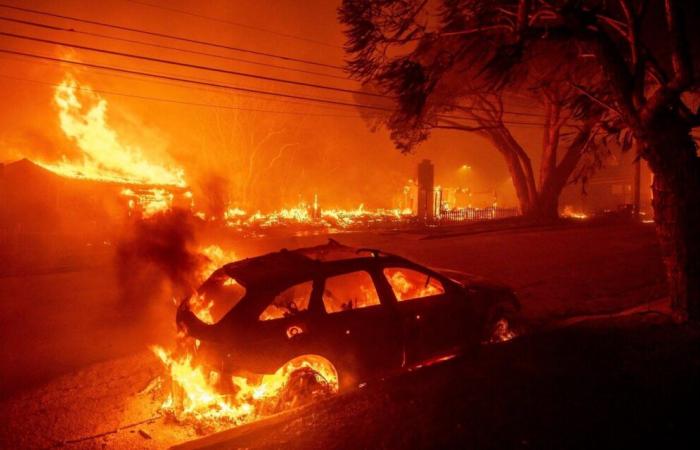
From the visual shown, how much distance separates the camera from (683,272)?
6.07 metres

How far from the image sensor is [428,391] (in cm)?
418

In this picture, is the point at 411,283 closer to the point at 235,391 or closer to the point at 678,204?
the point at 235,391

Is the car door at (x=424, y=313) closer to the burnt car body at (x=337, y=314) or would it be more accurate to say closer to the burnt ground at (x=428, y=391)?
the burnt car body at (x=337, y=314)

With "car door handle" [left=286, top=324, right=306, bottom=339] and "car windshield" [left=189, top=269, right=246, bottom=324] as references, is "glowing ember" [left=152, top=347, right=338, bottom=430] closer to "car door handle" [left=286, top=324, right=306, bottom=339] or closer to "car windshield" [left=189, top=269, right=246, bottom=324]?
"car door handle" [left=286, top=324, right=306, bottom=339]

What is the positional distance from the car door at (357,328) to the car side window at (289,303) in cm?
18

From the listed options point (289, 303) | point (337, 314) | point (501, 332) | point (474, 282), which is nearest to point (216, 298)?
point (289, 303)

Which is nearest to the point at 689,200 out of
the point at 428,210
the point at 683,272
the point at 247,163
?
the point at 683,272

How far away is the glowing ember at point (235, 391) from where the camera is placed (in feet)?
13.1

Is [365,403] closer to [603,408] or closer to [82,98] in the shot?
[603,408]

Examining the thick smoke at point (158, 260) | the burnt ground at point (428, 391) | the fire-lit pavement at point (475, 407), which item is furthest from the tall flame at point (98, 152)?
the fire-lit pavement at point (475, 407)

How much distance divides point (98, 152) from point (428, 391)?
67.2ft

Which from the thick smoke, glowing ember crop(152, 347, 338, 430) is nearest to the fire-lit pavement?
glowing ember crop(152, 347, 338, 430)

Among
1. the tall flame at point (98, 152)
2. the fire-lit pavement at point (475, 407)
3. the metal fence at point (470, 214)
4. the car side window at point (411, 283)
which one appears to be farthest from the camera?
the metal fence at point (470, 214)

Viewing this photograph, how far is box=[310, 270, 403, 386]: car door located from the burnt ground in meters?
0.30
